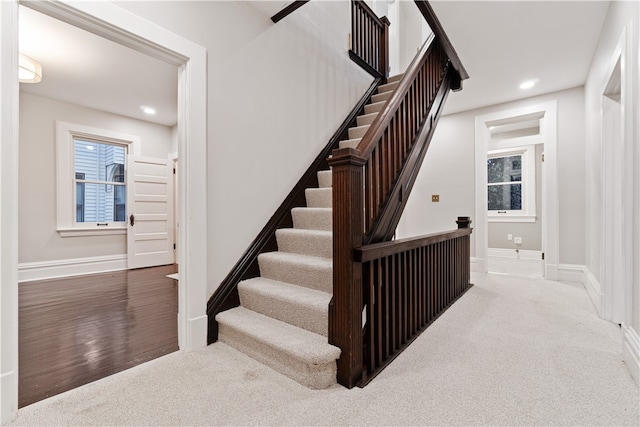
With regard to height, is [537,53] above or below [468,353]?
above

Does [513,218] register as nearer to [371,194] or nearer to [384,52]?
[384,52]

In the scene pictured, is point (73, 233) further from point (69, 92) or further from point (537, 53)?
point (537, 53)

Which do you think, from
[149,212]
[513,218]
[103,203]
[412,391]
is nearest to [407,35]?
[513,218]

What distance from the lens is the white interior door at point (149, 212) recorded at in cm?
491

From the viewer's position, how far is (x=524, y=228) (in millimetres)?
5824

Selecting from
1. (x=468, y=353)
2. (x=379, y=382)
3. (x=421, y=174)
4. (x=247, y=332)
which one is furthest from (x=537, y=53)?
(x=247, y=332)

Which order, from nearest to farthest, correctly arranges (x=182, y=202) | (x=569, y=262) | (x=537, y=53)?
(x=182, y=202)
(x=537, y=53)
(x=569, y=262)

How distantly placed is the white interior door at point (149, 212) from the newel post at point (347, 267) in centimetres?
463

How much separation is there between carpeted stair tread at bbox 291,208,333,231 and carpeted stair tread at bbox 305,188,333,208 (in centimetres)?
18

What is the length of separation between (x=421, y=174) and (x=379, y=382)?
13.1 ft

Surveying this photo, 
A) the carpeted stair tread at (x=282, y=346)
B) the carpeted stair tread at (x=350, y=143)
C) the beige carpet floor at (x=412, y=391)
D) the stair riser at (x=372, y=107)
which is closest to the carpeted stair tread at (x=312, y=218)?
the carpeted stair tread at (x=282, y=346)

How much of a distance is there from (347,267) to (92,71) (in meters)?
3.87

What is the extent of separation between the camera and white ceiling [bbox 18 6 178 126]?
2656 mm

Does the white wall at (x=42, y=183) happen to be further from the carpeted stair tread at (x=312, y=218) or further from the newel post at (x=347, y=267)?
the newel post at (x=347, y=267)
